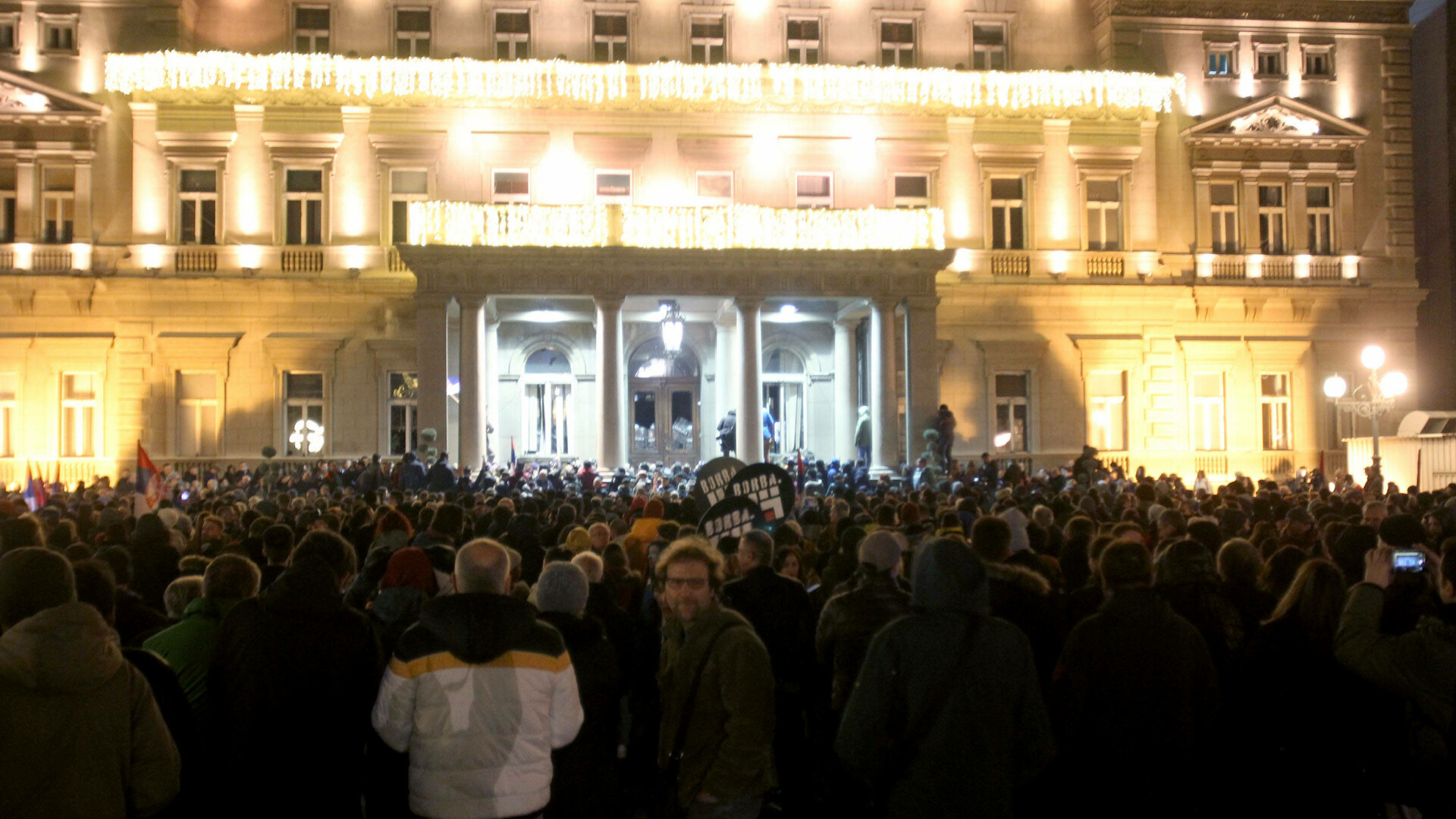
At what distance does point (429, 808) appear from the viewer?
511 centimetres

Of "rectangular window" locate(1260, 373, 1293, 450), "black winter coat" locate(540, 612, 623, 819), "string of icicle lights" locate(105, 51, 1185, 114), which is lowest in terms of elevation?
"black winter coat" locate(540, 612, 623, 819)

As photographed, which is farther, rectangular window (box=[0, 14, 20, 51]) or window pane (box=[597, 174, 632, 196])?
window pane (box=[597, 174, 632, 196])

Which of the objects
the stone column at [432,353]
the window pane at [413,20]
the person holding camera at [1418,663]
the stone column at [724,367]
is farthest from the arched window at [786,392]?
the person holding camera at [1418,663]

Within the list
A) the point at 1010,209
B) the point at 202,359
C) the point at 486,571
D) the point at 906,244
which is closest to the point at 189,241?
the point at 202,359

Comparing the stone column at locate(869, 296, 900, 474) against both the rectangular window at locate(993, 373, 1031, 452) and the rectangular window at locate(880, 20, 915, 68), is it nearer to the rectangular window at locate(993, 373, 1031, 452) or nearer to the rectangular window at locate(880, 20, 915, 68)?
the rectangular window at locate(993, 373, 1031, 452)

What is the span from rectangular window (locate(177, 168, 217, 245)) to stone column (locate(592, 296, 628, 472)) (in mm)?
11682

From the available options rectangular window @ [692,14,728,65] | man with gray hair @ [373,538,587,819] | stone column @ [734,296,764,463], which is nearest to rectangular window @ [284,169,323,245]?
rectangular window @ [692,14,728,65]

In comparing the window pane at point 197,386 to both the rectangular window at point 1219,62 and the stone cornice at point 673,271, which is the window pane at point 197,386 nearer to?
the stone cornice at point 673,271

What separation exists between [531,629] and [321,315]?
30033mm

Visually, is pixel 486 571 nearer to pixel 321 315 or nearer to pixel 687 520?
pixel 687 520

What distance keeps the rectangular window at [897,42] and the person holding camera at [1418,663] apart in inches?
1231

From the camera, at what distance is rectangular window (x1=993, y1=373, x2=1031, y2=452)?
115 ft

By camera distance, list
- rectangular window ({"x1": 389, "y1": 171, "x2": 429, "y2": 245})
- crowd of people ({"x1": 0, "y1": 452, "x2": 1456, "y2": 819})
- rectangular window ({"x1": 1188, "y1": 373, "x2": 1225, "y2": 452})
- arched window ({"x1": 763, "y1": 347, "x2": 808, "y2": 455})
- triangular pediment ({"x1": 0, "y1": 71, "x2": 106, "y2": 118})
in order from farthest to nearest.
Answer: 1. arched window ({"x1": 763, "y1": 347, "x2": 808, "y2": 455})
2. rectangular window ({"x1": 1188, "y1": 373, "x2": 1225, "y2": 452})
3. rectangular window ({"x1": 389, "y1": 171, "x2": 429, "y2": 245})
4. triangular pediment ({"x1": 0, "y1": 71, "x2": 106, "y2": 118})
5. crowd of people ({"x1": 0, "y1": 452, "x2": 1456, "y2": 819})

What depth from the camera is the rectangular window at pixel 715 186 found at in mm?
34250
